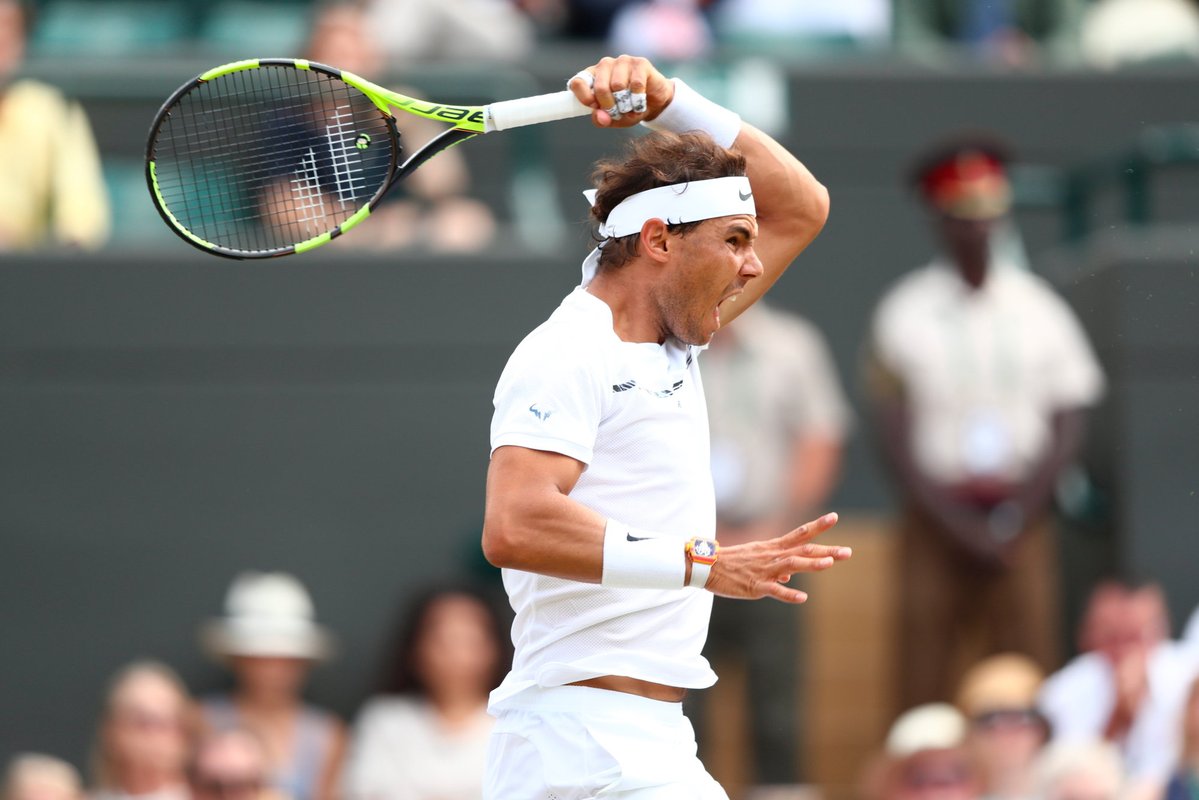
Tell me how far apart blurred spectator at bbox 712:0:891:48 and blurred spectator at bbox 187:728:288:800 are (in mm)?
4526

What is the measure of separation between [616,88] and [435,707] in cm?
383

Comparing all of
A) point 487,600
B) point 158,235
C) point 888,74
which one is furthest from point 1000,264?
point 158,235

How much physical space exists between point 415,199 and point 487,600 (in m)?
1.81

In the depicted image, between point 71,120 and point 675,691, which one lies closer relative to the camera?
point 675,691

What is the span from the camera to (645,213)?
13.5ft

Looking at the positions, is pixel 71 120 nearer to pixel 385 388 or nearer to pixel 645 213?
pixel 385 388

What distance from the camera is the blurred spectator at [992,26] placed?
34.1ft

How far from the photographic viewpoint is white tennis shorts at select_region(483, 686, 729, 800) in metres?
3.98

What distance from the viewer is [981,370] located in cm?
802

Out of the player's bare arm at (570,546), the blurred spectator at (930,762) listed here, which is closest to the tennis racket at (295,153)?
the player's bare arm at (570,546)

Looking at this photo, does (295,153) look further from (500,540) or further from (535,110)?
(500,540)

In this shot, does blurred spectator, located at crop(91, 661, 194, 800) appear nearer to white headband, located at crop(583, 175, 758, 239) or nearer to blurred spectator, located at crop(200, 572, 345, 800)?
blurred spectator, located at crop(200, 572, 345, 800)

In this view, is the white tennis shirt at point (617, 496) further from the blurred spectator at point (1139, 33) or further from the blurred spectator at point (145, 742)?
the blurred spectator at point (1139, 33)

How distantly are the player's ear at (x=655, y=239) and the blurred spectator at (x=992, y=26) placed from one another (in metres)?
6.50
